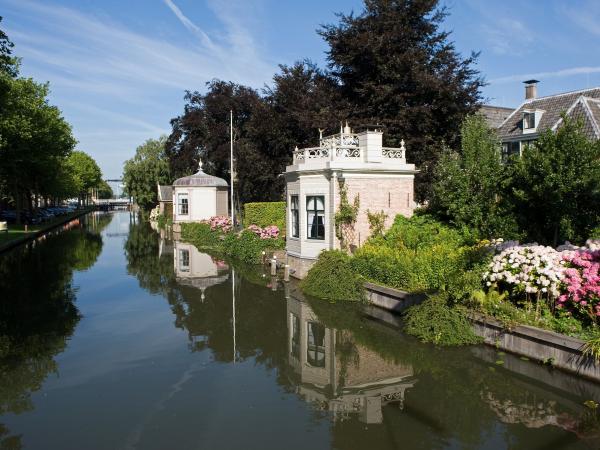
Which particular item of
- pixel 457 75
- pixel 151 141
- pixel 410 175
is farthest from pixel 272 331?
pixel 151 141

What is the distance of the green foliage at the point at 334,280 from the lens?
16125 mm

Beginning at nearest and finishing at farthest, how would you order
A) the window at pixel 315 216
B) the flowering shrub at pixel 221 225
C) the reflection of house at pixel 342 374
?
the reflection of house at pixel 342 374 < the window at pixel 315 216 < the flowering shrub at pixel 221 225

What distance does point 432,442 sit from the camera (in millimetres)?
7000

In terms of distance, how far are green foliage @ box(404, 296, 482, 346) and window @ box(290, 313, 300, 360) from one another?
2.74m

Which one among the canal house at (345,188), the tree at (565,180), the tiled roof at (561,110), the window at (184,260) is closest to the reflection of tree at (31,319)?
the window at (184,260)

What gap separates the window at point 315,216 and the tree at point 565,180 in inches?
269

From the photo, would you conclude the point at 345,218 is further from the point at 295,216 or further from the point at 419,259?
the point at 419,259

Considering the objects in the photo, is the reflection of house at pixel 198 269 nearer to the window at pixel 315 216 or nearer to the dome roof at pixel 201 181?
the window at pixel 315 216

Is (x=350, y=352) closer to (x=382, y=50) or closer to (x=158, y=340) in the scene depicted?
(x=158, y=340)

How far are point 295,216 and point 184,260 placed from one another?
8.98 meters

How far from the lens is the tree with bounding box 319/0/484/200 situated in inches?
986

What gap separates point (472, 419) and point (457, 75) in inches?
884

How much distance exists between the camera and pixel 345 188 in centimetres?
1842

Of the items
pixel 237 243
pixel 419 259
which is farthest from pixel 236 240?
pixel 419 259
